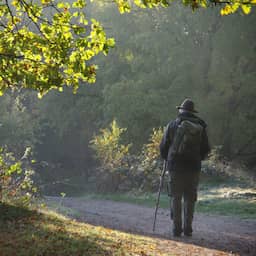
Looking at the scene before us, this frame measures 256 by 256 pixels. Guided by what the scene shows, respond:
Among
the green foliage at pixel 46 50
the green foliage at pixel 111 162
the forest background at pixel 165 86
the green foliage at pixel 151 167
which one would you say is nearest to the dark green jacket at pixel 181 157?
the green foliage at pixel 46 50

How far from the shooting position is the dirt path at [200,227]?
723 centimetres

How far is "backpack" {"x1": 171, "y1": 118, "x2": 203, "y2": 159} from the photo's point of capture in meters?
7.71

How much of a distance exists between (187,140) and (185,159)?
1.15 feet

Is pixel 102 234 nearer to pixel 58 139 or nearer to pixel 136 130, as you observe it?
pixel 136 130

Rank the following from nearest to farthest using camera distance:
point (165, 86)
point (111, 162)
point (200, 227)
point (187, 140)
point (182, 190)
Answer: point (187, 140), point (182, 190), point (200, 227), point (111, 162), point (165, 86)

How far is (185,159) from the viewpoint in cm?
779

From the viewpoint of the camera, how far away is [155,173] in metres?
18.2

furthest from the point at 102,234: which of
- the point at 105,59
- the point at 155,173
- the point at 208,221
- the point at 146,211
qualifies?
the point at 105,59

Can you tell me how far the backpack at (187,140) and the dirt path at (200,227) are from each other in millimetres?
1467

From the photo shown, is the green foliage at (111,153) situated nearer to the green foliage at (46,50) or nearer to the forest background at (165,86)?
the forest background at (165,86)

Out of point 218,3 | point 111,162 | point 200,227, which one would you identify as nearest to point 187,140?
point 200,227

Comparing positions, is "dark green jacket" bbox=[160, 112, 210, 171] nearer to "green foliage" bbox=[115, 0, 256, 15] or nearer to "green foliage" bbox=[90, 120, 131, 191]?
"green foliage" bbox=[115, 0, 256, 15]

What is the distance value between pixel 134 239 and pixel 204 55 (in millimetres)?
19442

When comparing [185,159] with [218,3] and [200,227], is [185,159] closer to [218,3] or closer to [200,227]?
[200,227]
